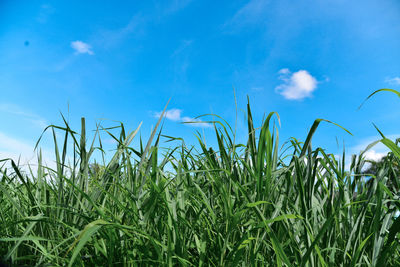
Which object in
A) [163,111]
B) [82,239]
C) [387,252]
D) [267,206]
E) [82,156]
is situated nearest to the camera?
[82,239]

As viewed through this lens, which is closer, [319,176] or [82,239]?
[82,239]

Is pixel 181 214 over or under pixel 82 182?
under

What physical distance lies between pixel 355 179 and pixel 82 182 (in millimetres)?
1270

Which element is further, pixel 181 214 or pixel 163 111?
pixel 163 111

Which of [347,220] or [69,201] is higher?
[69,201]

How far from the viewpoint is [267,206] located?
119 cm

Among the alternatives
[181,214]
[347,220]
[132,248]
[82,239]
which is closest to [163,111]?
[181,214]

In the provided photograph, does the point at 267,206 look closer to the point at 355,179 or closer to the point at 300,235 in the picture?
the point at 300,235

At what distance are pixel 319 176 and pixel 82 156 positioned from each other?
43.2 inches

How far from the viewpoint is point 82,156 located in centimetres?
154

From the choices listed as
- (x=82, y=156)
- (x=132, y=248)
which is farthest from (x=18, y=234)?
(x=132, y=248)

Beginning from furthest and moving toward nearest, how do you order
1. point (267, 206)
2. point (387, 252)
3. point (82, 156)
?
→ point (82, 156)
point (267, 206)
point (387, 252)

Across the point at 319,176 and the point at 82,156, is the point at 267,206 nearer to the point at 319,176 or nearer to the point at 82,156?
the point at 319,176

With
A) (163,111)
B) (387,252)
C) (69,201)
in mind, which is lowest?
(387,252)
